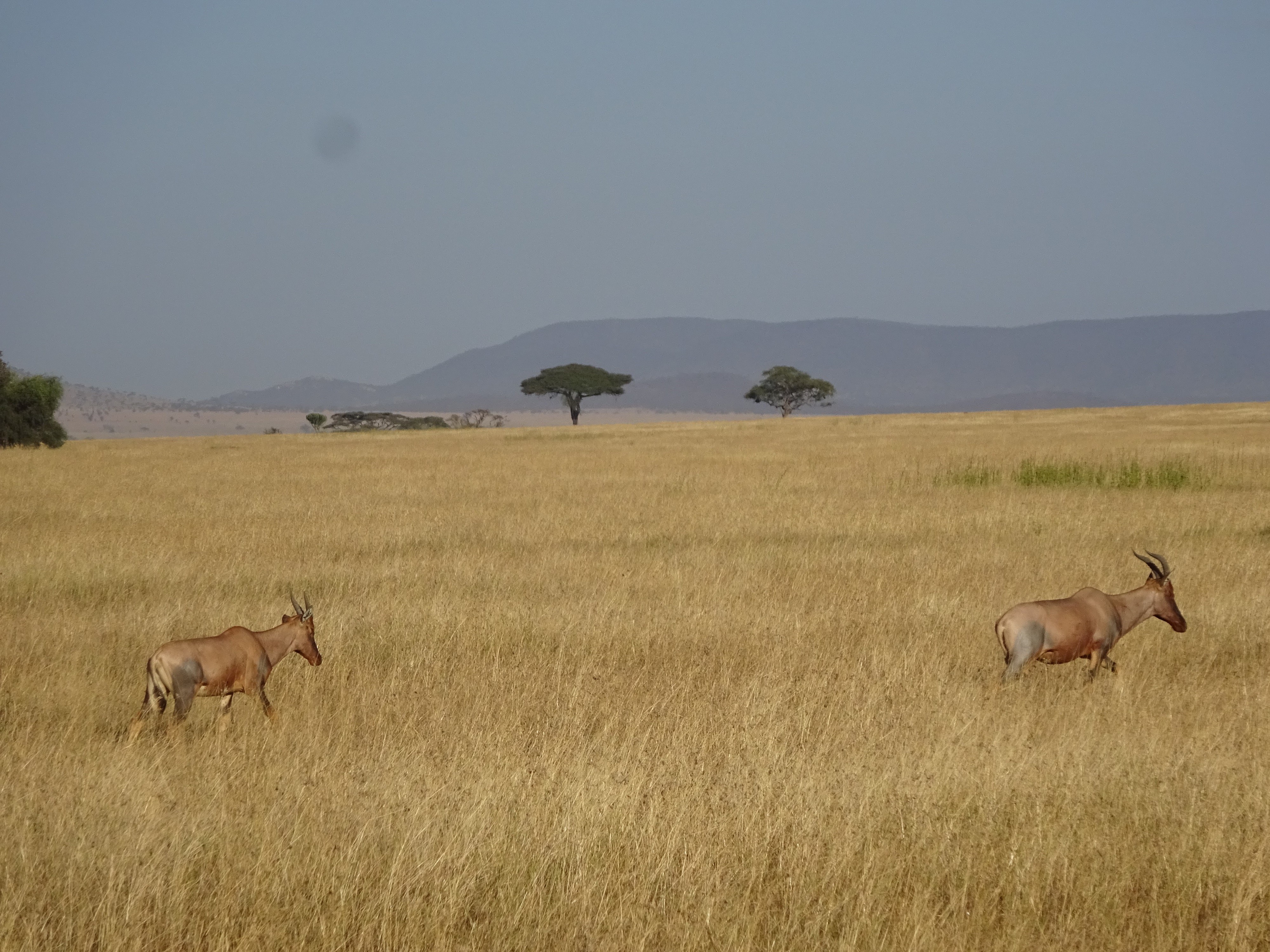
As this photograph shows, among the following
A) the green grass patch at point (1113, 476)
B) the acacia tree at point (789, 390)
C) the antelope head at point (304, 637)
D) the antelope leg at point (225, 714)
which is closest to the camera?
the antelope leg at point (225, 714)

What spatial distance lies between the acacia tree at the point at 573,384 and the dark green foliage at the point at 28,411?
7260 cm

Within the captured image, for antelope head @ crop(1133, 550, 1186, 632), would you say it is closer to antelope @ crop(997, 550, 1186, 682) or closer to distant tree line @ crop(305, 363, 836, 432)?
antelope @ crop(997, 550, 1186, 682)

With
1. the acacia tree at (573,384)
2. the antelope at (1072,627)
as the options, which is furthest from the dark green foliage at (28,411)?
the acacia tree at (573,384)

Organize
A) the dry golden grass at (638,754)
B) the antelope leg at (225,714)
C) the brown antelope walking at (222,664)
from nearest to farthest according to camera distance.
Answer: the dry golden grass at (638,754) < the brown antelope walking at (222,664) < the antelope leg at (225,714)

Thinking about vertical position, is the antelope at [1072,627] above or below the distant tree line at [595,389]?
below

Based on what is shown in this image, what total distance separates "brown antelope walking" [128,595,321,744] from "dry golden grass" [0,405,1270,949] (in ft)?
0.80

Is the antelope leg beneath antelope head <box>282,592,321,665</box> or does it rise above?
beneath

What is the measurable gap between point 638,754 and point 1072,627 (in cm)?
351

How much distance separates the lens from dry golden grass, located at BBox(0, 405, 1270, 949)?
4.80 meters

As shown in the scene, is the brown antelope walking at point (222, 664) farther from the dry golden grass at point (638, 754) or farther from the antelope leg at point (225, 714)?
the dry golden grass at point (638, 754)

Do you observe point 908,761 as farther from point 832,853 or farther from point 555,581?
point 555,581

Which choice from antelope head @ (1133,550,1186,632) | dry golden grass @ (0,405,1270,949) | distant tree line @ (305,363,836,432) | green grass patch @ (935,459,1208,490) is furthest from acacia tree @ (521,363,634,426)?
antelope head @ (1133,550,1186,632)

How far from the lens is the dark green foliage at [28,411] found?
48344 mm

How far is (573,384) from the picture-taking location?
124m
